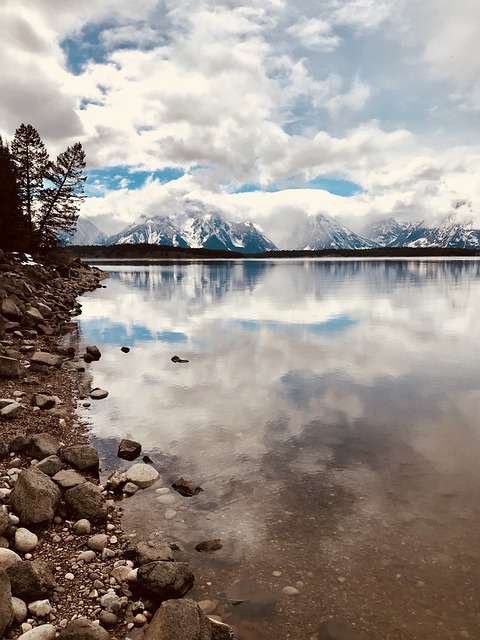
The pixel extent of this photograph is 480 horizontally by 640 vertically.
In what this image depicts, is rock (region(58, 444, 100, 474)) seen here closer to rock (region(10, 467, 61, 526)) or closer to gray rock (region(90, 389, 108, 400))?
rock (region(10, 467, 61, 526))

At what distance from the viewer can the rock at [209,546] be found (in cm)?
884

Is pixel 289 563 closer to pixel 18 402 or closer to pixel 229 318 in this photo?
pixel 18 402

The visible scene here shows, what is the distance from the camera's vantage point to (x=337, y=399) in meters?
17.6

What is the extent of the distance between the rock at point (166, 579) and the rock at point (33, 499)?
251cm

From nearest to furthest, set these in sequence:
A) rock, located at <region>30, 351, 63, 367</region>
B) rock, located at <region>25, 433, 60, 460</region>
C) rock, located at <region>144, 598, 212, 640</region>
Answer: rock, located at <region>144, 598, 212, 640</region>, rock, located at <region>25, 433, 60, 460</region>, rock, located at <region>30, 351, 63, 367</region>

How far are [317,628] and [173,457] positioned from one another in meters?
6.62

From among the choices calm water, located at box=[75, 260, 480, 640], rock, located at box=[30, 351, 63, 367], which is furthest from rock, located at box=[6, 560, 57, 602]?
rock, located at box=[30, 351, 63, 367]

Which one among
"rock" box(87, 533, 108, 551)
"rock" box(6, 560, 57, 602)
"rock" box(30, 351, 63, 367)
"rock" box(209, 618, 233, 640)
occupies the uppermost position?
"rock" box(30, 351, 63, 367)

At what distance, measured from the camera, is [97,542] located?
862 centimetres

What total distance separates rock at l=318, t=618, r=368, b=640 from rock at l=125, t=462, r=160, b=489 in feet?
18.6

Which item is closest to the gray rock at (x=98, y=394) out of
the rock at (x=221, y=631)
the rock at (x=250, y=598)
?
the rock at (x=250, y=598)

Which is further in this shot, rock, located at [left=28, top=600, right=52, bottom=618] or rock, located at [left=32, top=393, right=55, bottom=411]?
rock, located at [left=32, top=393, right=55, bottom=411]

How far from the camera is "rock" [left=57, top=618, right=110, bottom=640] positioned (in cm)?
619

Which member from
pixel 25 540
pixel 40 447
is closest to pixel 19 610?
pixel 25 540
